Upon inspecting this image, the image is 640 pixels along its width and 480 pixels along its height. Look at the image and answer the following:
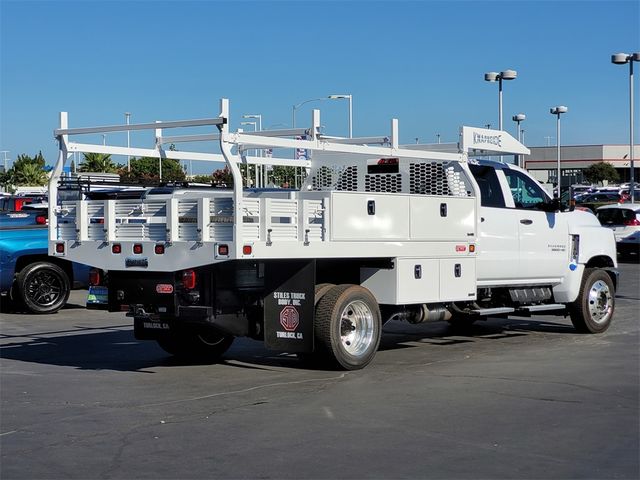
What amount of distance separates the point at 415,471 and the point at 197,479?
1.39 metres

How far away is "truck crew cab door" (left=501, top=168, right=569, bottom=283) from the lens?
518 inches

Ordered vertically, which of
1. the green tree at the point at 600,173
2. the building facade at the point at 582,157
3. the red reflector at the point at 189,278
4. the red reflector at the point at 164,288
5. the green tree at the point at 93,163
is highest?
the building facade at the point at 582,157

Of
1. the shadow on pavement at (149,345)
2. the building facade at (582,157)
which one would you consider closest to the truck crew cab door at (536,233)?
the shadow on pavement at (149,345)

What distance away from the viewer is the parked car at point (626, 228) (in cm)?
2950

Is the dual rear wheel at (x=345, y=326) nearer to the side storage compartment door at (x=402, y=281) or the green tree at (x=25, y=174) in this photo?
the side storage compartment door at (x=402, y=281)

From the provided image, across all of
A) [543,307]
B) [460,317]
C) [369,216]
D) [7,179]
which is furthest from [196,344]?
[7,179]

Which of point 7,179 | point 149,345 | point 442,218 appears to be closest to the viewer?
point 442,218

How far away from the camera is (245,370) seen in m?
10.9

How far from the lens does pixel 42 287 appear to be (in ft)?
55.7

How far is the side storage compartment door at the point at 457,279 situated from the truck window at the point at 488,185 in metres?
1.12

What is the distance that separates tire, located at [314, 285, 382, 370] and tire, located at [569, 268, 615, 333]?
13.7 feet

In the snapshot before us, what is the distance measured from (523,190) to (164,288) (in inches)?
217

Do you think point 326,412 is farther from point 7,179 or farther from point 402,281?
point 7,179

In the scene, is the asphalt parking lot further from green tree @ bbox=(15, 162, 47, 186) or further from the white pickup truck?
green tree @ bbox=(15, 162, 47, 186)
